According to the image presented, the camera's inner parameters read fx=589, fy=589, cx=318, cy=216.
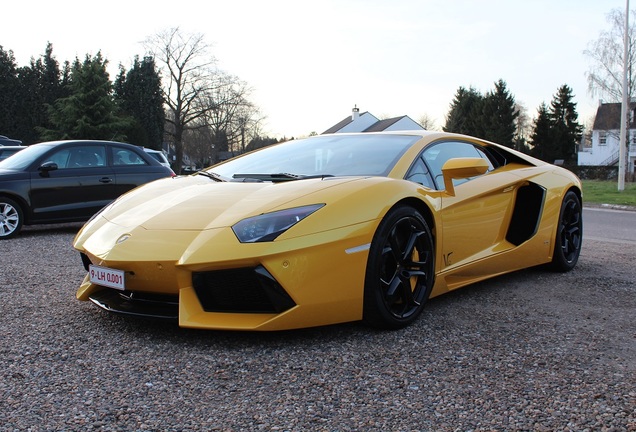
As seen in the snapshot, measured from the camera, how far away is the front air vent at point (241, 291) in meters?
2.72

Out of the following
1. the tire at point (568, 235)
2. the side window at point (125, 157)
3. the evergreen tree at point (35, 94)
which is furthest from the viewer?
the evergreen tree at point (35, 94)

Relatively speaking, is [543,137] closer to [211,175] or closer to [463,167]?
[463,167]

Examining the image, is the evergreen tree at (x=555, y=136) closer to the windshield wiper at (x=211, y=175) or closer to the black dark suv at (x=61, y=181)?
the black dark suv at (x=61, y=181)

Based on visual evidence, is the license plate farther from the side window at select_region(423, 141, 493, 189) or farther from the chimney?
the chimney

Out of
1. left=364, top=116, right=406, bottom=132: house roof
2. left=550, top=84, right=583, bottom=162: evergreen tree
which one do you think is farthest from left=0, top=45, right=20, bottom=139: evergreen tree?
left=550, top=84, right=583, bottom=162: evergreen tree

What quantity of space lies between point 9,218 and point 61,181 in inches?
30.6

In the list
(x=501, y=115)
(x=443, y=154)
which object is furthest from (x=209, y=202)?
(x=501, y=115)

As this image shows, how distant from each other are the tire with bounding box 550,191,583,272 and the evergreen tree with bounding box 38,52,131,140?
39.3m

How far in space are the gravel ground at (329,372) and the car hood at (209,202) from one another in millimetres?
565

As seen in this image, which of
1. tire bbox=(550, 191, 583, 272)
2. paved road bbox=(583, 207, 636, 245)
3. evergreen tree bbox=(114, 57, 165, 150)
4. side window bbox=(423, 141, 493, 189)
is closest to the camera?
side window bbox=(423, 141, 493, 189)

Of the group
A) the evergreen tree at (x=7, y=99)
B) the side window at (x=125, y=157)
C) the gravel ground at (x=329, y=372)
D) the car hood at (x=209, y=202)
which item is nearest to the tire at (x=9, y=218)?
the side window at (x=125, y=157)

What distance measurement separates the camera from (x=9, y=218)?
7395mm

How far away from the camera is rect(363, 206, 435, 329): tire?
9.95 ft

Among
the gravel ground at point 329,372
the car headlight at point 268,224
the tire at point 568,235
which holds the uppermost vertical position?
the car headlight at point 268,224
